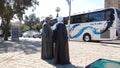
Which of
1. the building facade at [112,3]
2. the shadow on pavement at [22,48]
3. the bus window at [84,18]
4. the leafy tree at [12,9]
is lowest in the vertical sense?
the shadow on pavement at [22,48]

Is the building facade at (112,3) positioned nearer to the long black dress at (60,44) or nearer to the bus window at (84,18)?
the bus window at (84,18)

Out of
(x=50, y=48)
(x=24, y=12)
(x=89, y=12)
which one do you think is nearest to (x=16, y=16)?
(x=24, y=12)

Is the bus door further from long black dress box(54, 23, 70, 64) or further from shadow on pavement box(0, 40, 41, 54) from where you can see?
long black dress box(54, 23, 70, 64)

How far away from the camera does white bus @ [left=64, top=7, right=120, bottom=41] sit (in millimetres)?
18406

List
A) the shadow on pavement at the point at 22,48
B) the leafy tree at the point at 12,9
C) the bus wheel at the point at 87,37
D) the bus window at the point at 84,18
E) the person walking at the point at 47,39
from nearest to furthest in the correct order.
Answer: the person walking at the point at 47,39 < the shadow on pavement at the point at 22,48 < the bus wheel at the point at 87,37 < the bus window at the point at 84,18 < the leafy tree at the point at 12,9

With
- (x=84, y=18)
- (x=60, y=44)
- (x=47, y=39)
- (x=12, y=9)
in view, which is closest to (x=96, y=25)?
(x=84, y=18)

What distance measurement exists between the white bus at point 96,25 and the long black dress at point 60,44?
452 inches

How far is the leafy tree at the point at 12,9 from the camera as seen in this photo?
80.3ft

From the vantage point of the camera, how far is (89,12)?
21109mm

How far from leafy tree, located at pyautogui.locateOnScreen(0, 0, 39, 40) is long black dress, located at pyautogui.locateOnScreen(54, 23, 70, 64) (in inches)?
670

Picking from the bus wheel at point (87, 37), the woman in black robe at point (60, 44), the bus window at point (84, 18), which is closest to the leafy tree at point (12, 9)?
the bus window at point (84, 18)

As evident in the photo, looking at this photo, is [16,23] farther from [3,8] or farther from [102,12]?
[102,12]

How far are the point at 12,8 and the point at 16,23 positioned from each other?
2272mm

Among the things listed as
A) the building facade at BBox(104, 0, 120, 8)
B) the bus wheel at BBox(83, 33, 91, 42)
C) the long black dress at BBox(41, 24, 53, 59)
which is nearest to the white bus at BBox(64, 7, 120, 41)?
the bus wheel at BBox(83, 33, 91, 42)
